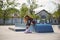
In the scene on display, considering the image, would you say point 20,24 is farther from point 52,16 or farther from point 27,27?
point 52,16

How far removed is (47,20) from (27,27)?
11.0 inches

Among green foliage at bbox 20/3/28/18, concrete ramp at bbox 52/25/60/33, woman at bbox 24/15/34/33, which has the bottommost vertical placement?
concrete ramp at bbox 52/25/60/33

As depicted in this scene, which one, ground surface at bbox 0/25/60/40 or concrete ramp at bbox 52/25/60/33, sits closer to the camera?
ground surface at bbox 0/25/60/40

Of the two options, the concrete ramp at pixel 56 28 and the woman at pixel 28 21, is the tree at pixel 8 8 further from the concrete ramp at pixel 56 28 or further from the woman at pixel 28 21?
the concrete ramp at pixel 56 28

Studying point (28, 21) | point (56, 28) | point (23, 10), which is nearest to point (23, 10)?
point (23, 10)

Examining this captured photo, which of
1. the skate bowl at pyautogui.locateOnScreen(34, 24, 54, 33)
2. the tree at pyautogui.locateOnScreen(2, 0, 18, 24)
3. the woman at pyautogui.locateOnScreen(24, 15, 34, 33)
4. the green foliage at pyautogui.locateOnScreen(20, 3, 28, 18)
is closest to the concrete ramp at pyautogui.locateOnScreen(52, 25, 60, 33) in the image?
the skate bowl at pyautogui.locateOnScreen(34, 24, 54, 33)

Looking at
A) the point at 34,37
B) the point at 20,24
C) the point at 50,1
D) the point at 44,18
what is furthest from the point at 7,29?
the point at 50,1

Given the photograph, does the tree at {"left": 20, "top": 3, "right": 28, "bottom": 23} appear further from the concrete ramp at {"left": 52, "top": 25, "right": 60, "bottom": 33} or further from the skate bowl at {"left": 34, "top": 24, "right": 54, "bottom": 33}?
the concrete ramp at {"left": 52, "top": 25, "right": 60, "bottom": 33}

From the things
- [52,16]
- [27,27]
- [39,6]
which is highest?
[39,6]

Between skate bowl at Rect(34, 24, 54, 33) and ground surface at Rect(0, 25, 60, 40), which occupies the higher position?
skate bowl at Rect(34, 24, 54, 33)

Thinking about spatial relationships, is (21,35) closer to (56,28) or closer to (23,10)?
(23,10)

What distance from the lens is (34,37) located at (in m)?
2.08

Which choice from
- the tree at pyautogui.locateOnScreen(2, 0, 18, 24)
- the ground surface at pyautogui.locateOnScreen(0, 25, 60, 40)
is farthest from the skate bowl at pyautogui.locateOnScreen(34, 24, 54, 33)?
the tree at pyautogui.locateOnScreen(2, 0, 18, 24)

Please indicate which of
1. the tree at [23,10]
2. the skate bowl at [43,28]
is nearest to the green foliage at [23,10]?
the tree at [23,10]
